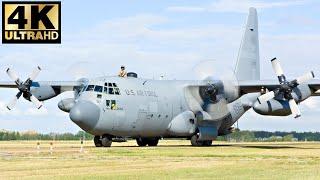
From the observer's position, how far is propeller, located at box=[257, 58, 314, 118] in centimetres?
4850

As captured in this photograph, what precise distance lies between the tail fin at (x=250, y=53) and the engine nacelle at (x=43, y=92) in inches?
620

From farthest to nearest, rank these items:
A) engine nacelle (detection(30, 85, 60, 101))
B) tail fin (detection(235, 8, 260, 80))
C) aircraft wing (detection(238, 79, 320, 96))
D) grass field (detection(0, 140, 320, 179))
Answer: tail fin (detection(235, 8, 260, 80)) < engine nacelle (detection(30, 85, 60, 101)) < aircraft wing (detection(238, 79, 320, 96)) < grass field (detection(0, 140, 320, 179))

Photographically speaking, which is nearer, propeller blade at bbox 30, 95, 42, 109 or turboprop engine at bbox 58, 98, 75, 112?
turboprop engine at bbox 58, 98, 75, 112

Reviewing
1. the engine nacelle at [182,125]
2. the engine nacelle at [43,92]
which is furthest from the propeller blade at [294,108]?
the engine nacelle at [43,92]

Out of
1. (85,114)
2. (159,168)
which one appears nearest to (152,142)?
(85,114)

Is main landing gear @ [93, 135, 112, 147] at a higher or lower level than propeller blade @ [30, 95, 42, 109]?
lower

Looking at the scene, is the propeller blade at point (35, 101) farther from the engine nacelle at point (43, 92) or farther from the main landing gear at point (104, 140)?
the main landing gear at point (104, 140)

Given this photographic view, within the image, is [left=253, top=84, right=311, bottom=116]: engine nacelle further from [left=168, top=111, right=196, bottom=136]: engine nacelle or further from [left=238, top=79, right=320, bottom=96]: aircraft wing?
[left=168, top=111, right=196, bottom=136]: engine nacelle

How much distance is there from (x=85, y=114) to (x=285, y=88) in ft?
43.0

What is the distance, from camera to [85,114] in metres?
46.8

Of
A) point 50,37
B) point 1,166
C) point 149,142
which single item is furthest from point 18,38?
point 1,166

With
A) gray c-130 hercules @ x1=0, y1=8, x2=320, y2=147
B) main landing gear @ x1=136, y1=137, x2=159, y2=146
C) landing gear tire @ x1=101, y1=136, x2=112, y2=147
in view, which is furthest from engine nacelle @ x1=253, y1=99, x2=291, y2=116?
landing gear tire @ x1=101, y1=136, x2=112, y2=147

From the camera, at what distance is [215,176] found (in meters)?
24.7

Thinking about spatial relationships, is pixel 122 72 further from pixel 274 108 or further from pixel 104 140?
pixel 274 108
